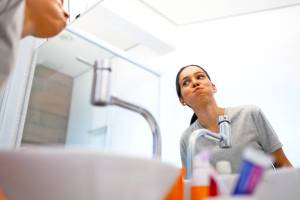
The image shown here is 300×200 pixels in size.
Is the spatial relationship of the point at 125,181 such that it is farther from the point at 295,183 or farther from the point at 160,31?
the point at 160,31

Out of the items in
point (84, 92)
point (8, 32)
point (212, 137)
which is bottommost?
point (212, 137)

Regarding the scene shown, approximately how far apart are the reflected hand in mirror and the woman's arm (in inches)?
29.1

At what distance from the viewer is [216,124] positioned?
977 millimetres

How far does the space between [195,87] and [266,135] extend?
11.9 inches

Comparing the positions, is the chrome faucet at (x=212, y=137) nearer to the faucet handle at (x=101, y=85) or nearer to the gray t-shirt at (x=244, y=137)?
the gray t-shirt at (x=244, y=137)

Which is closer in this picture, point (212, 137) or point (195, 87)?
point (212, 137)

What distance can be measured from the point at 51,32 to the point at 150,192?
1.50ft

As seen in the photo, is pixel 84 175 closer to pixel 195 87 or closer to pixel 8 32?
pixel 8 32

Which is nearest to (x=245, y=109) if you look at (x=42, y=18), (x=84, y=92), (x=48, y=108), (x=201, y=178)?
(x=201, y=178)

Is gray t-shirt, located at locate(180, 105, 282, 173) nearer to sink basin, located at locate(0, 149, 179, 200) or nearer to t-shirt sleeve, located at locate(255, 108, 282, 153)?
t-shirt sleeve, located at locate(255, 108, 282, 153)

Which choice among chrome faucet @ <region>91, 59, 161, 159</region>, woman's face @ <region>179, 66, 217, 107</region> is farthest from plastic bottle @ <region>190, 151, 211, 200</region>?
woman's face @ <region>179, 66, 217, 107</region>

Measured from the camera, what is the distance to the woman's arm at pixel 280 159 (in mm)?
881

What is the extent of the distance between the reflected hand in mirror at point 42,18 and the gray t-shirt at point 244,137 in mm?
511

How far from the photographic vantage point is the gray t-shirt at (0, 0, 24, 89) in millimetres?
493
